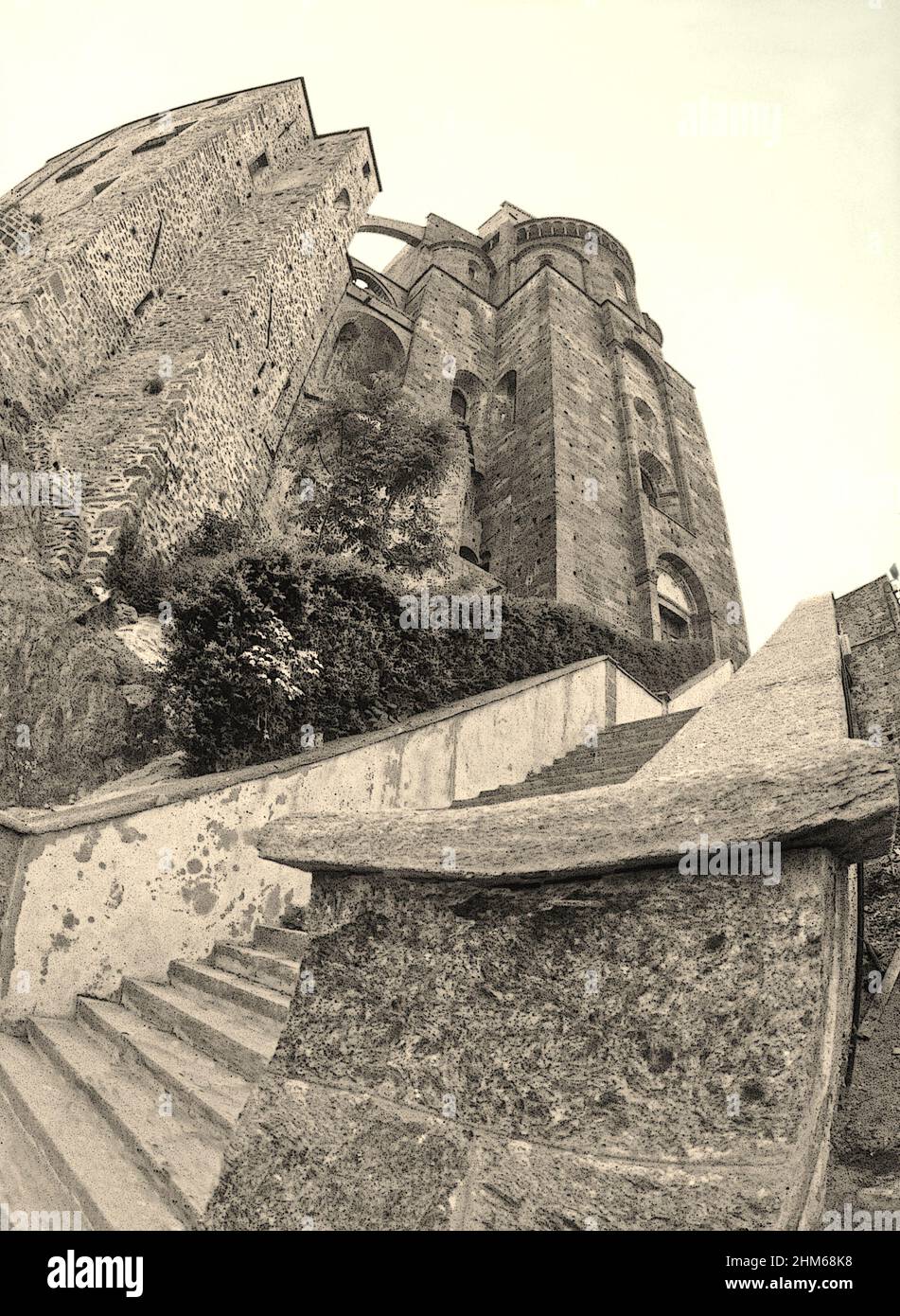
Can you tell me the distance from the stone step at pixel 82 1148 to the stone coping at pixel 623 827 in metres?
1.26

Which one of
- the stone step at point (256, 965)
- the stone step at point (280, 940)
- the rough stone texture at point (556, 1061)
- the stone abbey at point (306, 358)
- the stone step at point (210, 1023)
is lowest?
the stone step at point (210, 1023)

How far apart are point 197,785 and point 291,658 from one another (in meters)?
1.44

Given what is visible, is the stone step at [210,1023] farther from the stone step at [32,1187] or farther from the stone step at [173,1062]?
the stone step at [32,1187]

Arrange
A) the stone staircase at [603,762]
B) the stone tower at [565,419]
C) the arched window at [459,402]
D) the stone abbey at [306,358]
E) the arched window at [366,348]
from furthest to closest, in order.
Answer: the arched window at [459,402] → the arched window at [366,348] → the stone tower at [565,419] → the stone abbey at [306,358] → the stone staircase at [603,762]

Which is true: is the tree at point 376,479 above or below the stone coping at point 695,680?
above

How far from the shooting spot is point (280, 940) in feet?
14.2

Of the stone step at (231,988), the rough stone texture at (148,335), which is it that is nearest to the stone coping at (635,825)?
the stone step at (231,988)

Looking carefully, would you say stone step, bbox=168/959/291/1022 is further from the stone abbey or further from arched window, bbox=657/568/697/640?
arched window, bbox=657/568/697/640

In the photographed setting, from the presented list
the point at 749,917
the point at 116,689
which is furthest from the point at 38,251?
the point at 749,917

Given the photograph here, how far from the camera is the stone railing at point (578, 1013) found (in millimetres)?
1247

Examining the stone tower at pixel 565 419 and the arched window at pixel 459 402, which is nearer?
the stone tower at pixel 565 419

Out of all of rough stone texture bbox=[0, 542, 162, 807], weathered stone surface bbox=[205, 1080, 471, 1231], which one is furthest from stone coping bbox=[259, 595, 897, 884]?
rough stone texture bbox=[0, 542, 162, 807]

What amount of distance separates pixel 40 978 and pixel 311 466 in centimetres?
1048
